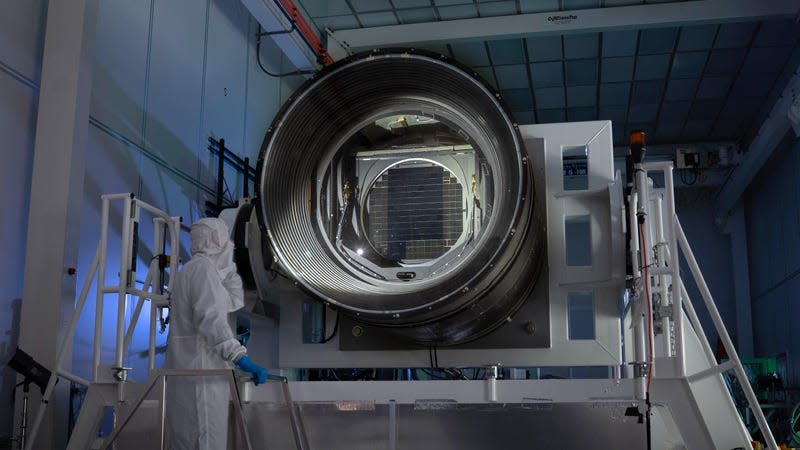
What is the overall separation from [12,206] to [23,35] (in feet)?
2.60

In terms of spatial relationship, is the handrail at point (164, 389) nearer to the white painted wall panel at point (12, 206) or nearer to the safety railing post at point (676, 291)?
the white painted wall panel at point (12, 206)

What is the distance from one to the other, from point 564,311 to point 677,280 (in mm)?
874

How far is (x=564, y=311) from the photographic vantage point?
3662 mm

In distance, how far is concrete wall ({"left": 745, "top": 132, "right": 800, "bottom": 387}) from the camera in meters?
8.55

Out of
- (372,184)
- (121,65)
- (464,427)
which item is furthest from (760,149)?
(464,427)

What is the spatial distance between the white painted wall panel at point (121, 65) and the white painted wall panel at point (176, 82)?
0.35ft

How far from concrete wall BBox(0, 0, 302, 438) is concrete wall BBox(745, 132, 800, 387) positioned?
19.1 ft

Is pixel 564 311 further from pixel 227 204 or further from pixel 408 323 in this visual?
pixel 227 204

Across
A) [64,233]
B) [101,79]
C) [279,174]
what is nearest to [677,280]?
[279,174]

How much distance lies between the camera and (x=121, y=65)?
4316 millimetres

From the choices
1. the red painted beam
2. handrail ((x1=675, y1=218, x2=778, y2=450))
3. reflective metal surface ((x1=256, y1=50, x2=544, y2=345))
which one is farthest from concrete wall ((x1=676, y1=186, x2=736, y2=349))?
handrail ((x1=675, y1=218, x2=778, y2=450))

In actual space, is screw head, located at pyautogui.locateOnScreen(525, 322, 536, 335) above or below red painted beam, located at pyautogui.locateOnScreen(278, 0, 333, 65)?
below

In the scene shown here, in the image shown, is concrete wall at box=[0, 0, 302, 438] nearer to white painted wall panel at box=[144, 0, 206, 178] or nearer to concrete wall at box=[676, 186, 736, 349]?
white painted wall panel at box=[144, 0, 206, 178]

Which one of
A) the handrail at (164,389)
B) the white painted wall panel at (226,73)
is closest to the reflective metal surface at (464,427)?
the handrail at (164,389)
